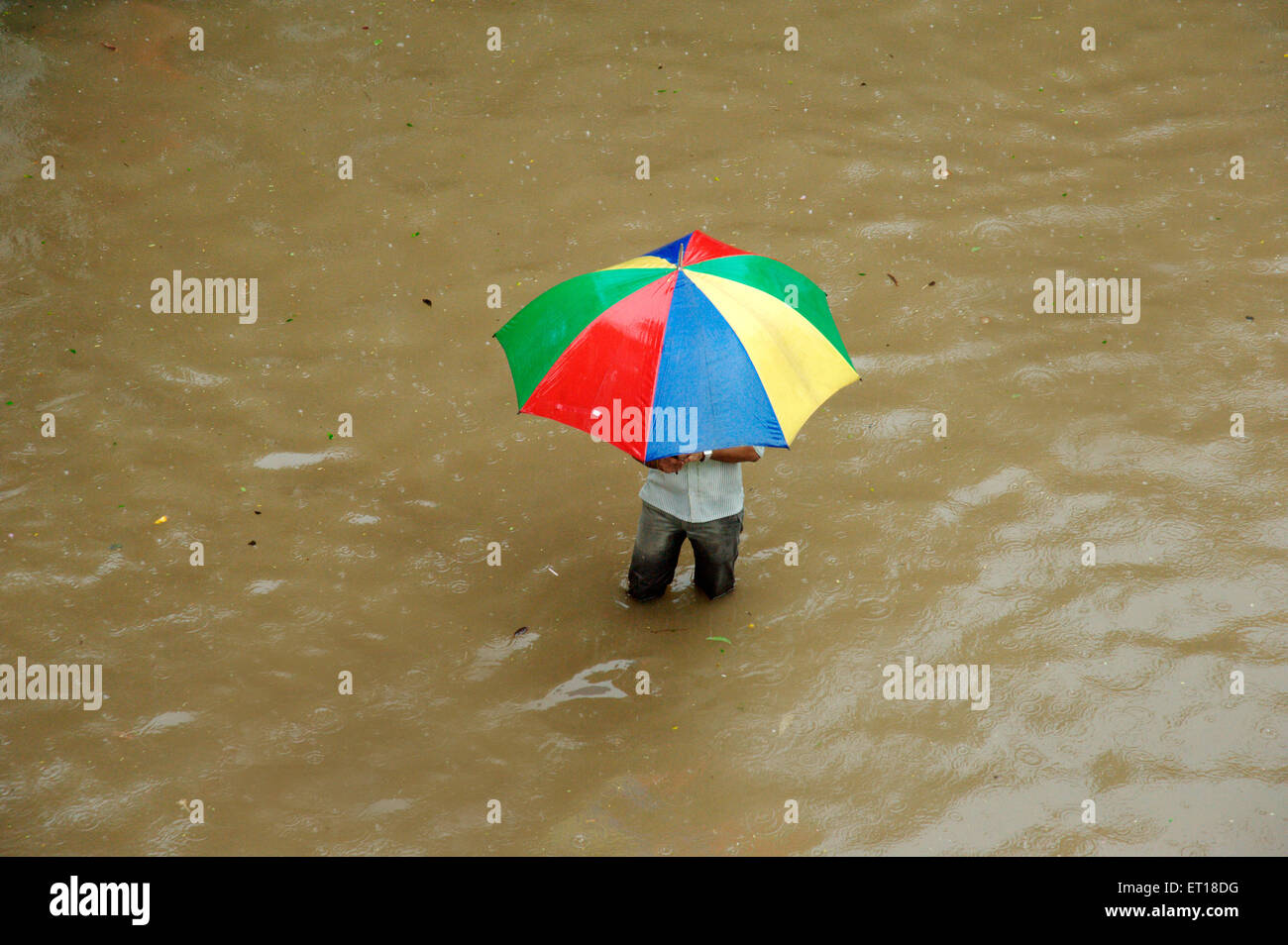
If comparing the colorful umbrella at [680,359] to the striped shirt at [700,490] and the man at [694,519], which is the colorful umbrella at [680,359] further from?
the striped shirt at [700,490]

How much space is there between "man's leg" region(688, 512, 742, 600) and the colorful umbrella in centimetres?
65

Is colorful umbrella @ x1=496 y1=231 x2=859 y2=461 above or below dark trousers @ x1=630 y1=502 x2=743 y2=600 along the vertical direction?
above

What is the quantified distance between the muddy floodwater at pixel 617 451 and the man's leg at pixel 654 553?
140 millimetres

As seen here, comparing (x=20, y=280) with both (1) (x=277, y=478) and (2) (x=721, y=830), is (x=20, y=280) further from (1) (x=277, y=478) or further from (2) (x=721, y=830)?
(2) (x=721, y=830)

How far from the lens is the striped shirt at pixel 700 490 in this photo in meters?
3.74

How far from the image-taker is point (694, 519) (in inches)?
150

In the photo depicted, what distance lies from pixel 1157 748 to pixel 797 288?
6.63 ft

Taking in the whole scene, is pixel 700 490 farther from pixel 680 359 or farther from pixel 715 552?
pixel 680 359

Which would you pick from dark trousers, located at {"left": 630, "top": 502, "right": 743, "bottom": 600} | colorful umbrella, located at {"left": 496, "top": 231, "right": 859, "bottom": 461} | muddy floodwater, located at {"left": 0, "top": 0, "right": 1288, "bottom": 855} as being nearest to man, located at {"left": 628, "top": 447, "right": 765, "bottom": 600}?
dark trousers, located at {"left": 630, "top": 502, "right": 743, "bottom": 600}

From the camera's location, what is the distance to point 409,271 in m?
5.46

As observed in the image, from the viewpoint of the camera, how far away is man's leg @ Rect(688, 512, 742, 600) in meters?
3.86

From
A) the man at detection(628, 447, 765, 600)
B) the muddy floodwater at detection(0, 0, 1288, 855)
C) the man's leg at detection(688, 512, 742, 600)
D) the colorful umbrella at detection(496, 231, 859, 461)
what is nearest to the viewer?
the colorful umbrella at detection(496, 231, 859, 461)

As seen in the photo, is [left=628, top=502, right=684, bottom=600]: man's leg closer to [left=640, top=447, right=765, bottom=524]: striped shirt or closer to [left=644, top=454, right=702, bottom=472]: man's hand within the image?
[left=640, top=447, right=765, bottom=524]: striped shirt

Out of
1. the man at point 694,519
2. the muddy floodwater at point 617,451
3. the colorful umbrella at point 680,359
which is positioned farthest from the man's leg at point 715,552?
the colorful umbrella at point 680,359
